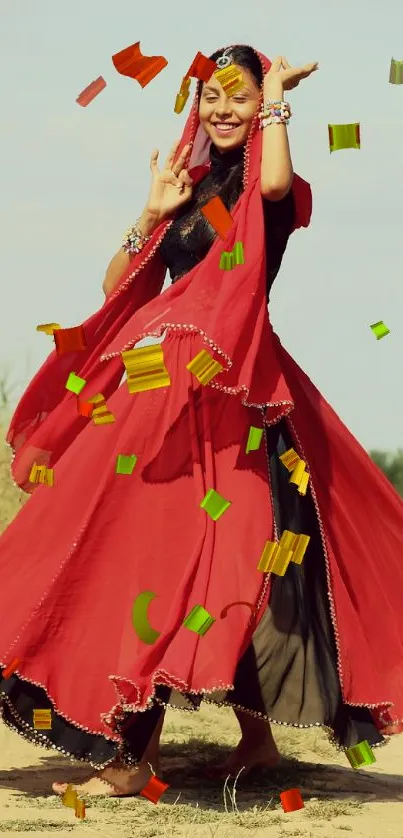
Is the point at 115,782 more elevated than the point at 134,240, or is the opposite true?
the point at 134,240

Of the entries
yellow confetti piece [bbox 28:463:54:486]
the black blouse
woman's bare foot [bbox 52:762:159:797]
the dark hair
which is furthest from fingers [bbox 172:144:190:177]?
woman's bare foot [bbox 52:762:159:797]

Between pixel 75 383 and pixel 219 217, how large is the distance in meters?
0.88

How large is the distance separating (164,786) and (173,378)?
150 cm

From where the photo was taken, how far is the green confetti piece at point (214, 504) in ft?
19.1

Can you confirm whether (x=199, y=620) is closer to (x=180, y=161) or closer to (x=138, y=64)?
(x=180, y=161)

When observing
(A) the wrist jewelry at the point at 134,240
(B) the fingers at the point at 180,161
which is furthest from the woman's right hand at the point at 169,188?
(A) the wrist jewelry at the point at 134,240

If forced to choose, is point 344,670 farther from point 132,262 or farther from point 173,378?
point 132,262

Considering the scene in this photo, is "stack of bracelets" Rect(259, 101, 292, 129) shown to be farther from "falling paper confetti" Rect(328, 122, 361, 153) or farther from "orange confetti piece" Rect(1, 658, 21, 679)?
"orange confetti piece" Rect(1, 658, 21, 679)

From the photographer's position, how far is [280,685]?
233 inches

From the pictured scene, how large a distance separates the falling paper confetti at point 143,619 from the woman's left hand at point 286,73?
1956 millimetres

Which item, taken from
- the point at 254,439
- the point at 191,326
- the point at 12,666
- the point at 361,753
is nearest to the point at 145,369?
the point at 191,326

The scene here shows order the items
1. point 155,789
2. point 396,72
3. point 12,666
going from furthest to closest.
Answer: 1. point 396,72
2. point 155,789
3. point 12,666

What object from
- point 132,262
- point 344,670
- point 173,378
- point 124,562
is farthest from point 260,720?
point 132,262

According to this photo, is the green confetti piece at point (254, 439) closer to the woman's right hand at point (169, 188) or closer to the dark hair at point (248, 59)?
the woman's right hand at point (169, 188)
